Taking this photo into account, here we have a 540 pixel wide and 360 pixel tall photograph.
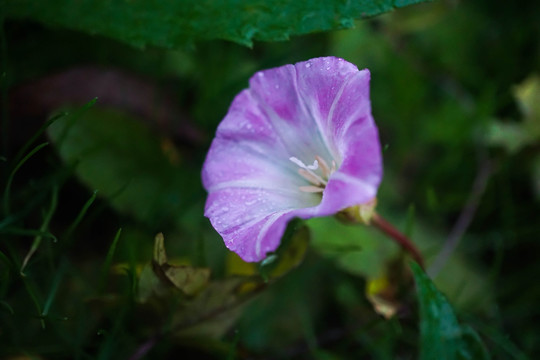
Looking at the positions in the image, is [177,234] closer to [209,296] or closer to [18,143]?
[209,296]

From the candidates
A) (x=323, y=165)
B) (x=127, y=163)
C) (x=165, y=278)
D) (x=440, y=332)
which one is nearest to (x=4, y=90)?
(x=127, y=163)

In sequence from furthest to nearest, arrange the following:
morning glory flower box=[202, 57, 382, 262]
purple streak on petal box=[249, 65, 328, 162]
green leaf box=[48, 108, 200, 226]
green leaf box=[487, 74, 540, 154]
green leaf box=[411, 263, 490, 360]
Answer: green leaf box=[487, 74, 540, 154] → green leaf box=[48, 108, 200, 226] → purple streak on petal box=[249, 65, 328, 162] → green leaf box=[411, 263, 490, 360] → morning glory flower box=[202, 57, 382, 262]

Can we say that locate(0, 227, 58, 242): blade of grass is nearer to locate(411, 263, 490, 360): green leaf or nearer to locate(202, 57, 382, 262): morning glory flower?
locate(202, 57, 382, 262): morning glory flower

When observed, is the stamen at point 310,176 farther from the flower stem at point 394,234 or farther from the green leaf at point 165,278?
the green leaf at point 165,278

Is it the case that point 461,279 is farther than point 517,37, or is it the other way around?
point 517,37

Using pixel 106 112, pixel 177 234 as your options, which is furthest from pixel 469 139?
pixel 106 112

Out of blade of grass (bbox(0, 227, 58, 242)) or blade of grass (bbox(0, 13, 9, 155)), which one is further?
blade of grass (bbox(0, 13, 9, 155))

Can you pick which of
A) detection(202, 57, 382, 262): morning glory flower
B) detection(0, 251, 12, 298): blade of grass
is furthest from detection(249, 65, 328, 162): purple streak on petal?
detection(0, 251, 12, 298): blade of grass
